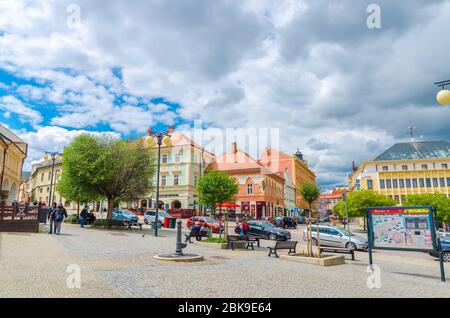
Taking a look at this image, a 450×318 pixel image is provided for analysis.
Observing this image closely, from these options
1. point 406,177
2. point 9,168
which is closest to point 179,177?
point 9,168

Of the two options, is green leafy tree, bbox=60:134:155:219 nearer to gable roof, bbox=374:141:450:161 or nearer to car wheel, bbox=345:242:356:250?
car wheel, bbox=345:242:356:250

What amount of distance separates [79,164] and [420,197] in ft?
140

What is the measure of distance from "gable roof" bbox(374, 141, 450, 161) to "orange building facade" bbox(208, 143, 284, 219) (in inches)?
1155

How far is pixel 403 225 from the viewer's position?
1174 centimetres

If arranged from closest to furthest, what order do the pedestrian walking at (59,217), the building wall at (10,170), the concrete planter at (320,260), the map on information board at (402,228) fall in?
1. the map on information board at (402,228)
2. the concrete planter at (320,260)
3. the pedestrian walking at (59,217)
4. the building wall at (10,170)

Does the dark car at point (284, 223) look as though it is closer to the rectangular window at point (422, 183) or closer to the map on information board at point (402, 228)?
the map on information board at point (402, 228)

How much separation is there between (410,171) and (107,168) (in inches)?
2493

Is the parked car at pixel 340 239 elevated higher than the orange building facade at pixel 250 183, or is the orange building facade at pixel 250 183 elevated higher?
the orange building facade at pixel 250 183

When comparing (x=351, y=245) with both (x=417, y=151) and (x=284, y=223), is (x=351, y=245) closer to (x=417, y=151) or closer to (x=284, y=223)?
(x=284, y=223)

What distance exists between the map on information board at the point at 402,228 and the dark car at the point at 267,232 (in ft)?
40.7

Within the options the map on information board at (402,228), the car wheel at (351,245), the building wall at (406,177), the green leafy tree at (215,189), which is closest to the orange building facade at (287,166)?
the building wall at (406,177)

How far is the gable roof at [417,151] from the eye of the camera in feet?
224

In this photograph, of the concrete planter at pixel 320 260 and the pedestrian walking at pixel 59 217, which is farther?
the pedestrian walking at pixel 59 217

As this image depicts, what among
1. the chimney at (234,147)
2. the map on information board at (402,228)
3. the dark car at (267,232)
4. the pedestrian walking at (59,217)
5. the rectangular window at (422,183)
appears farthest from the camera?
the rectangular window at (422,183)
